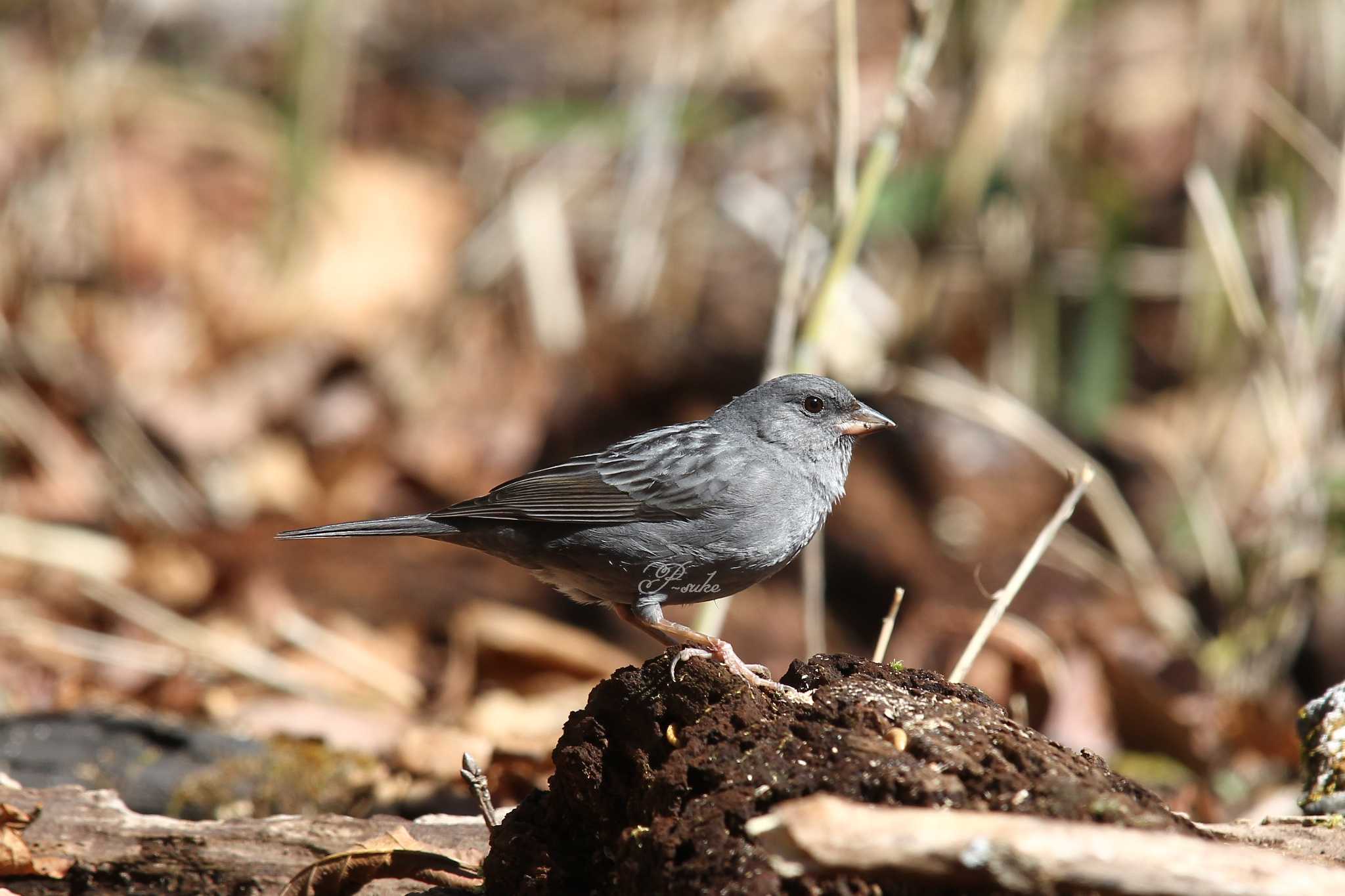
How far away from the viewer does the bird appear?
3.54 m

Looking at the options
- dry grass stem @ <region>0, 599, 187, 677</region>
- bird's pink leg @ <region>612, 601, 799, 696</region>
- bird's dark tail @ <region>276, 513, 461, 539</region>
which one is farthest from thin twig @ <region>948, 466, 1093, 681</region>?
dry grass stem @ <region>0, 599, 187, 677</region>

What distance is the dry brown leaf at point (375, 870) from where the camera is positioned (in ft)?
9.25

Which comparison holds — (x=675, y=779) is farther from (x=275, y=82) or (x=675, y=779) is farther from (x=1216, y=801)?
(x=275, y=82)

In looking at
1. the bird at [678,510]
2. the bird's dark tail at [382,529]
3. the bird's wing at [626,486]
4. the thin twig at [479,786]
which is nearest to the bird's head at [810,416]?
the bird at [678,510]

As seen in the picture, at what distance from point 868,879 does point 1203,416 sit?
5.45 m

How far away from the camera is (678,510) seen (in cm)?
363

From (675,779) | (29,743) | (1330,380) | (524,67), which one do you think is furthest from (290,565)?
(524,67)

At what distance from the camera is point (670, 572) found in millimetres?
3553

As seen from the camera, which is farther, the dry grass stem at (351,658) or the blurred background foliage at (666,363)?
the dry grass stem at (351,658)

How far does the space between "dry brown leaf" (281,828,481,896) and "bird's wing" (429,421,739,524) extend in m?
1.06

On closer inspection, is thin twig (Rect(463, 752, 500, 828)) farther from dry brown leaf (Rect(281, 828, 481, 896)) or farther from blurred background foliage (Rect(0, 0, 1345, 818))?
blurred background foliage (Rect(0, 0, 1345, 818))

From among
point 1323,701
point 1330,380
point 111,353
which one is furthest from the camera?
point 111,353

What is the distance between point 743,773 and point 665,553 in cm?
127

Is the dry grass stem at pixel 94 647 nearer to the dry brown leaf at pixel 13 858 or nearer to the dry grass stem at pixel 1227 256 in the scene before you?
the dry brown leaf at pixel 13 858
